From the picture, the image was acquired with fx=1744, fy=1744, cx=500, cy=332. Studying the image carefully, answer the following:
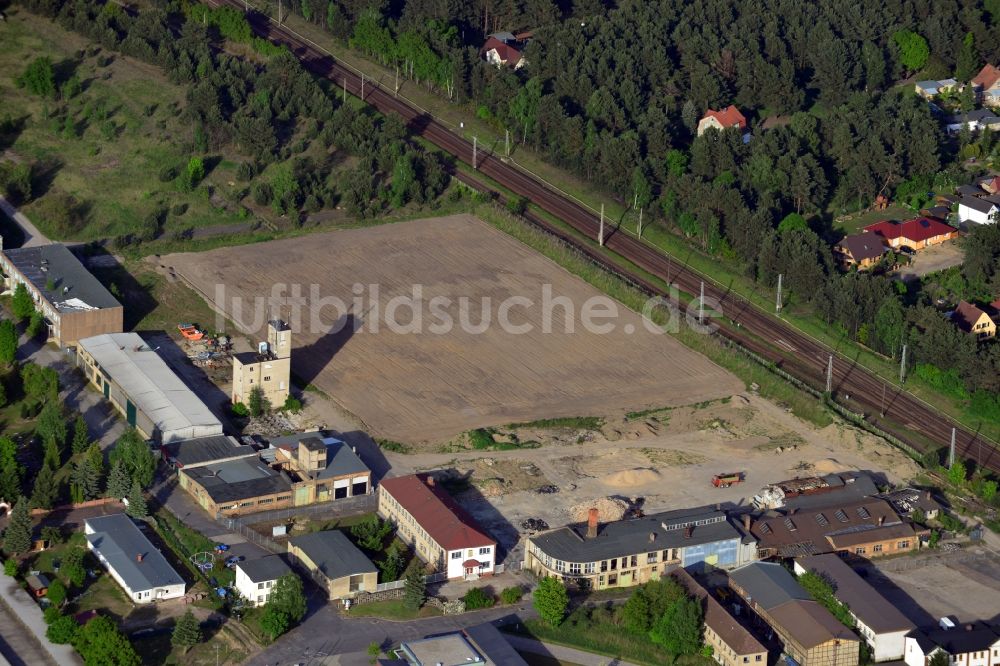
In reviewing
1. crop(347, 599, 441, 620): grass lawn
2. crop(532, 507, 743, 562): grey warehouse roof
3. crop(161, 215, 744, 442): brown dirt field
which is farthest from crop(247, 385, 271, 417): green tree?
crop(532, 507, 743, 562): grey warehouse roof

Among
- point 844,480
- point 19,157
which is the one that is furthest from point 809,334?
point 19,157

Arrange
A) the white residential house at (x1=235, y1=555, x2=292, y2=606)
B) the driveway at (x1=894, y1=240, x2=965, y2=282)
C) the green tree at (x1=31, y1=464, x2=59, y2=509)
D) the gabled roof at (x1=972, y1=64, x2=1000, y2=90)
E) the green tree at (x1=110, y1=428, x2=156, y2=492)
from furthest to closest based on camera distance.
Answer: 1. the gabled roof at (x1=972, y1=64, x2=1000, y2=90)
2. the driveway at (x1=894, y1=240, x2=965, y2=282)
3. the green tree at (x1=110, y1=428, x2=156, y2=492)
4. the green tree at (x1=31, y1=464, x2=59, y2=509)
5. the white residential house at (x1=235, y1=555, x2=292, y2=606)

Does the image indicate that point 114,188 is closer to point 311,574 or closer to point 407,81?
point 407,81

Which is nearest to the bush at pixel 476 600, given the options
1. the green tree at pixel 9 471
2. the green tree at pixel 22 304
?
the green tree at pixel 9 471

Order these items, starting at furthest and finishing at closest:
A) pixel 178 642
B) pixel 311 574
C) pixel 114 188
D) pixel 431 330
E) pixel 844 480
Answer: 1. pixel 114 188
2. pixel 431 330
3. pixel 844 480
4. pixel 311 574
5. pixel 178 642

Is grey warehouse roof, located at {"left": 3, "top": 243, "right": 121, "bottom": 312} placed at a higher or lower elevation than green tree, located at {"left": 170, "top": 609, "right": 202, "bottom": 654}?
higher

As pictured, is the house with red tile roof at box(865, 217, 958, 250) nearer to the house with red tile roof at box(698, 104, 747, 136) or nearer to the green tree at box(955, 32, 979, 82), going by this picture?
the house with red tile roof at box(698, 104, 747, 136)
